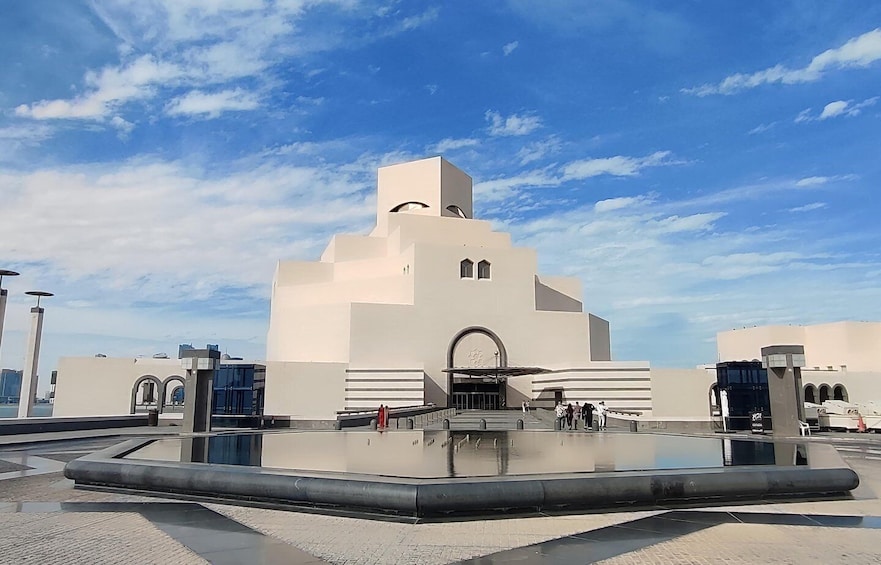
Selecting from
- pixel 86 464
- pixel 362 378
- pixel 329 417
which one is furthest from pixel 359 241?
pixel 86 464

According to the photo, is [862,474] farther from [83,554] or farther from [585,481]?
[83,554]

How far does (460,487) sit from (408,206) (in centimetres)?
4049

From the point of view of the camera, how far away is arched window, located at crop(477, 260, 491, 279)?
43.0m

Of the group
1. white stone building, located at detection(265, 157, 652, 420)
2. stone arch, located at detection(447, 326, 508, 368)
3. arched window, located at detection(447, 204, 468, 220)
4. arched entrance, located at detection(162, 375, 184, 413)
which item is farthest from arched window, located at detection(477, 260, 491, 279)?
arched entrance, located at detection(162, 375, 184, 413)

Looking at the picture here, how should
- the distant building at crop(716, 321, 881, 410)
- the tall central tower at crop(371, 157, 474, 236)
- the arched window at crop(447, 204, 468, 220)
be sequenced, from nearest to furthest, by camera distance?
the tall central tower at crop(371, 157, 474, 236)
the arched window at crop(447, 204, 468, 220)
the distant building at crop(716, 321, 881, 410)

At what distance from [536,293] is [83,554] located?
133ft

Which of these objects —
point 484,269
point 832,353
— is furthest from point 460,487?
point 832,353

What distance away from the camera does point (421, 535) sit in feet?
25.1

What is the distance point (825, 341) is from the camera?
5847 cm

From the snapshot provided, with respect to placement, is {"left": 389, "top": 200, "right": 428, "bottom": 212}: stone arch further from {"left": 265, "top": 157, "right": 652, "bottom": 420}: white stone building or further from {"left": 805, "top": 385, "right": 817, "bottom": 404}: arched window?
{"left": 805, "top": 385, "right": 817, "bottom": 404}: arched window

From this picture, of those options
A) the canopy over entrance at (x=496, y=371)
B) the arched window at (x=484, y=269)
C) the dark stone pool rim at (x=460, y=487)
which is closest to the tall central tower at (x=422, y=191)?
the arched window at (x=484, y=269)

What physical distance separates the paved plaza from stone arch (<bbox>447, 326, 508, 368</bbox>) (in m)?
31.2

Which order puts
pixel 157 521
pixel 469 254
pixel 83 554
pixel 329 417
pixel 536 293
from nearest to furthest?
1. pixel 83 554
2. pixel 157 521
3. pixel 329 417
4. pixel 469 254
5. pixel 536 293

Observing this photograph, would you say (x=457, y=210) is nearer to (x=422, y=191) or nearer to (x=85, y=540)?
(x=422, y=191)
